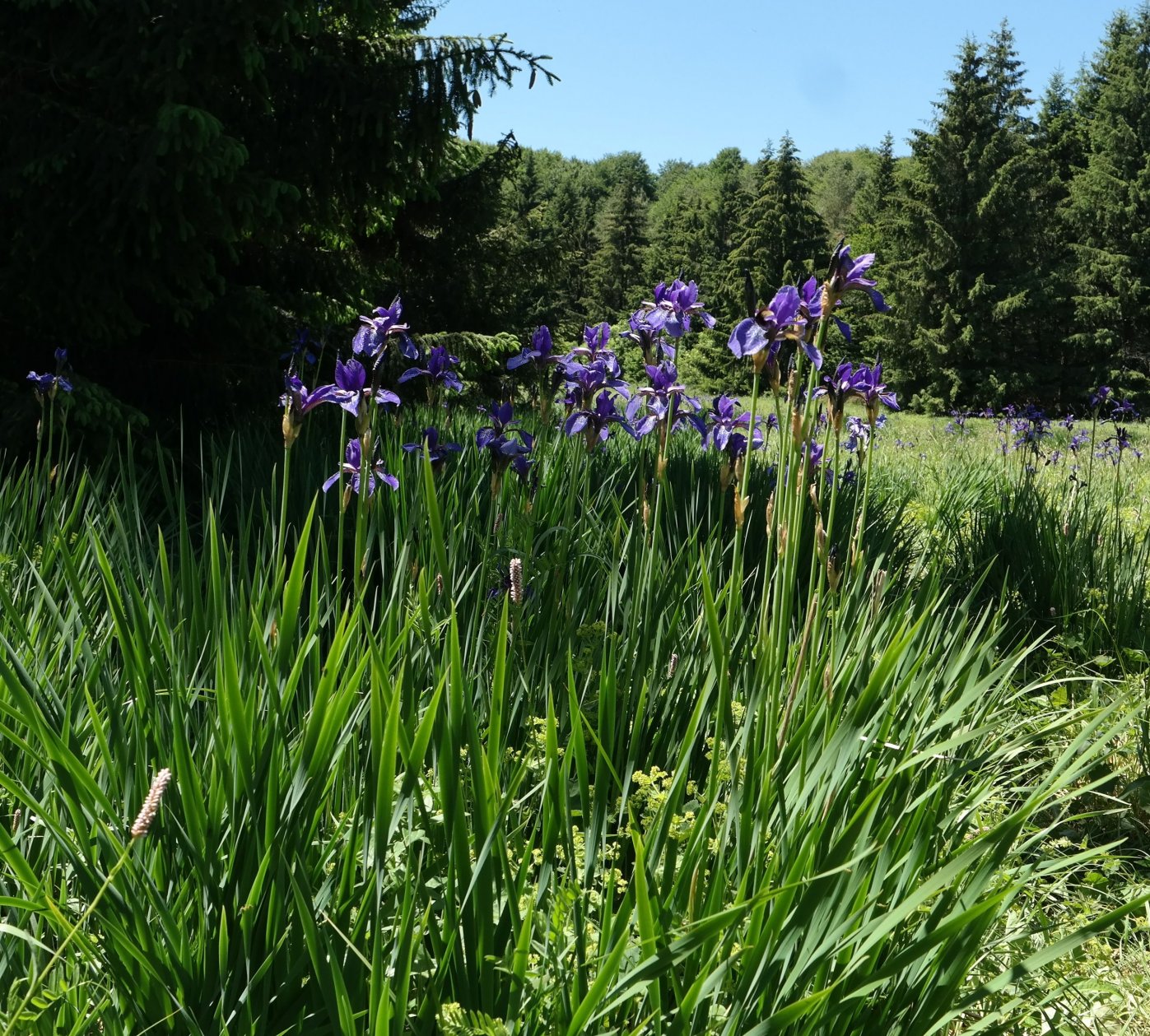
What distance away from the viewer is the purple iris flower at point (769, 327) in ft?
4.73

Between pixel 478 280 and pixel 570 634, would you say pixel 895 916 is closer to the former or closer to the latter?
pixel 570 634

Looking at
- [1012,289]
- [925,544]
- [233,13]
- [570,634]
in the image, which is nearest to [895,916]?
[570,634]

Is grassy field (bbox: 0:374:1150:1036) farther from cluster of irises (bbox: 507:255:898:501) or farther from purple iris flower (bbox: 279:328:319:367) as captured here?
purple iris flower (bbox: 279:328:319:367)

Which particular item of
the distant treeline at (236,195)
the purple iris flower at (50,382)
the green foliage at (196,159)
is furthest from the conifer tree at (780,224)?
the purple iris flower at (50,382)

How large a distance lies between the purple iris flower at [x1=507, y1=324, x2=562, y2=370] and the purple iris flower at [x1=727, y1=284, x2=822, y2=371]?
1.40m

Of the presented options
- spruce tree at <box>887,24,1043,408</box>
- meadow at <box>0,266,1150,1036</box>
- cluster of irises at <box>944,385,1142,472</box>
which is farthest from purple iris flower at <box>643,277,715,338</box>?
spruce tree at <box>887,24,1043,408</box>

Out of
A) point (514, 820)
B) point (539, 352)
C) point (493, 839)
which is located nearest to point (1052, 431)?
point (539, 352)

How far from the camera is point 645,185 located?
9581cm

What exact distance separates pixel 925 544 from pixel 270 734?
3929 mm

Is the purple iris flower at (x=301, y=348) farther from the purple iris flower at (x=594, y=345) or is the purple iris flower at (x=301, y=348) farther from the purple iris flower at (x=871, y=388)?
the purple iris flower at (x=871, y=388)

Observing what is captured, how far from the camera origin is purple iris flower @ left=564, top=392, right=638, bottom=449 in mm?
2439

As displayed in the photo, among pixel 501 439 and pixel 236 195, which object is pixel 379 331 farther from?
pixel 236 195

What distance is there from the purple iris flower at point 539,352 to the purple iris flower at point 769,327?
140 centimetres

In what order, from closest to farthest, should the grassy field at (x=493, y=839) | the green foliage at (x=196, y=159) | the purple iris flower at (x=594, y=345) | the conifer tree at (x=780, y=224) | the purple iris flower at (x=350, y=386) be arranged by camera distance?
the grassy field at (x=493, y=839), the purple iris flower at (x=350, y=386), the purple iris flower at (x=594, y=345), the green foliage at (x=196, y=159), the conifer tree at (x=780, y=224)
